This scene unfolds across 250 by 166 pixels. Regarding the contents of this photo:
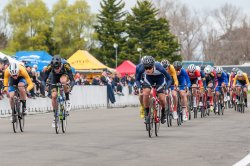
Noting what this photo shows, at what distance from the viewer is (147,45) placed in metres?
100

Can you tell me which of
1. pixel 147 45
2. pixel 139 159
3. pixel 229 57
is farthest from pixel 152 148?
pixel 229 57

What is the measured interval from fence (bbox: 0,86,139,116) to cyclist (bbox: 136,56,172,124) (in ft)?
40.5

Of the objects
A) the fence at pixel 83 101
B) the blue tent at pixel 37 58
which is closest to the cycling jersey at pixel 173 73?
the fence at pixel 83 101

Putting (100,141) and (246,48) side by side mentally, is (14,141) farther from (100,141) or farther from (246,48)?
(246,48)

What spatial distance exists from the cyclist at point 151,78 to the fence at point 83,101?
40.5ft

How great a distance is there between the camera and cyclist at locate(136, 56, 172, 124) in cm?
1661

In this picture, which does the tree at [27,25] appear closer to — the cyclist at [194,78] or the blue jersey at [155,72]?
the cyclist at [194,78]

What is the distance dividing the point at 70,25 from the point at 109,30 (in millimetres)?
10911

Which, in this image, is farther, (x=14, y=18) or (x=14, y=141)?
(x=14, y=18)

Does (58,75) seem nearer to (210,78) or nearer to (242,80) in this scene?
(210,78)

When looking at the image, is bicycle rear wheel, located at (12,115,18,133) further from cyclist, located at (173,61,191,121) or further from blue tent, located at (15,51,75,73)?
blue tent, located at (15,51,75,73)

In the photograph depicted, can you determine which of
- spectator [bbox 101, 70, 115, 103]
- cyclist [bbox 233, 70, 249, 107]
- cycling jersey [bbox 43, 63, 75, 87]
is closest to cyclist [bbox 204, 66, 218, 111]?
cyclist [bbox 233, 70, 249, 107]

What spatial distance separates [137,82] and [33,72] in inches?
619

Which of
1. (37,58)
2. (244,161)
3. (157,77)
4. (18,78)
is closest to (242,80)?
(157,77)
